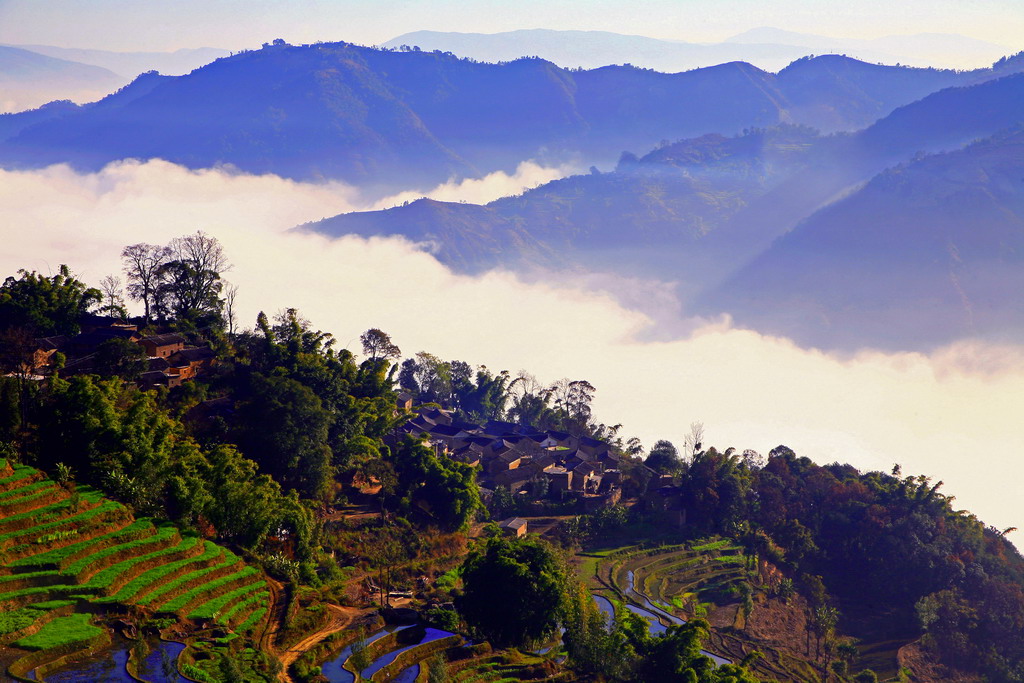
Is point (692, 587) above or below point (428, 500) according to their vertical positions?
below

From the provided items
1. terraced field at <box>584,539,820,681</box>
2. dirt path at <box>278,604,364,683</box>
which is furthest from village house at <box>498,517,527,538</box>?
dirt path at <box>278,604,364,683</box>

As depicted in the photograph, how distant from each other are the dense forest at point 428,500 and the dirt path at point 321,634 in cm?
53

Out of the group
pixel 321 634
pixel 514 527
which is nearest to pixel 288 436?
pixel 514 527

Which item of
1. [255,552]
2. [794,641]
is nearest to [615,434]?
[794,641]

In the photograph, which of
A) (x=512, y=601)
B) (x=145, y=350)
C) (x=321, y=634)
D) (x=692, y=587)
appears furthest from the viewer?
(x=692, y=587)

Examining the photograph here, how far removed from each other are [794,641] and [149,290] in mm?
39935

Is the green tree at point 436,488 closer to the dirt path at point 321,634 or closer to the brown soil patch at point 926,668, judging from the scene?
the dirt path at point 321,634

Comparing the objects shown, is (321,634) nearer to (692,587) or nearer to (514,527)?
(514,527)

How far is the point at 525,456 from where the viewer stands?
2594 inches

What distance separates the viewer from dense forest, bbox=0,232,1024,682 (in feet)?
115

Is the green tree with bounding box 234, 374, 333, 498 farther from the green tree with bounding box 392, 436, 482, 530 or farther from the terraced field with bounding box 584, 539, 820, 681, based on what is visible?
the terraced field with bounding box 584, 539, 820, 681

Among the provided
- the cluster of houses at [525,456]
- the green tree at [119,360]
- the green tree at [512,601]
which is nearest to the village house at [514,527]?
the cluster of houses at [525,456]

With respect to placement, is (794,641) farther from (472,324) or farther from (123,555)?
(472,324)

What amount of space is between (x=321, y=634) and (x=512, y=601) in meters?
6.74
